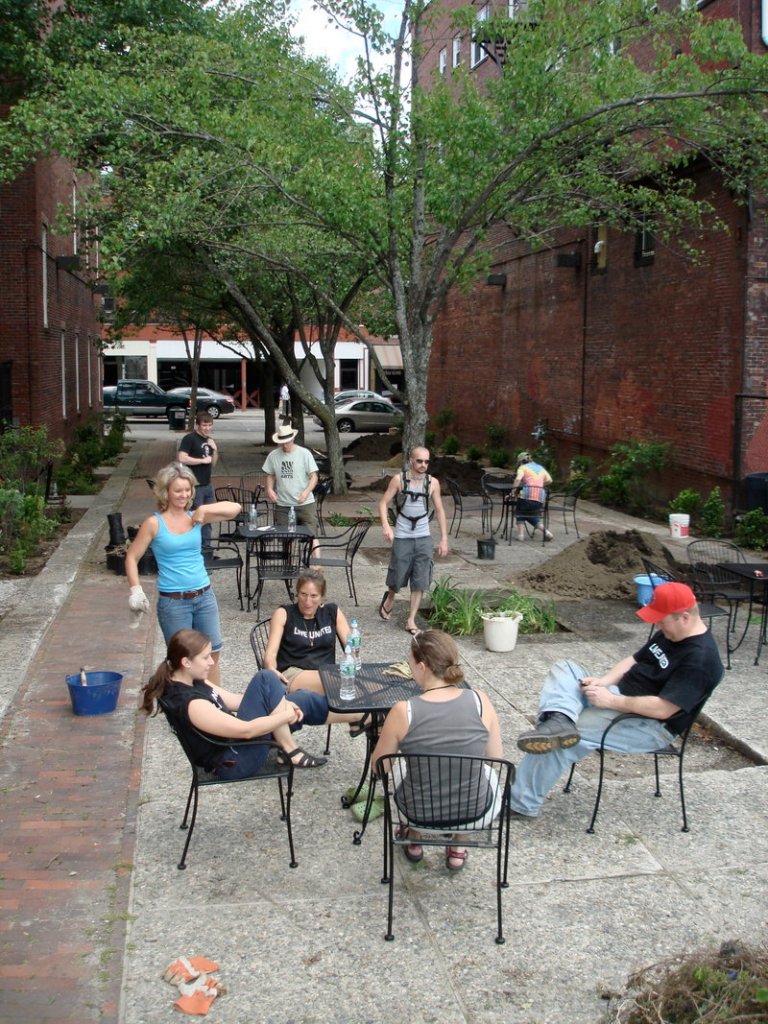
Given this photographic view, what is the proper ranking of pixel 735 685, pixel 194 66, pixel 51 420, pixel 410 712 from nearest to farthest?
1. pixel 410 712
2. pixel 735 685
3. pixel 194 66
4. pixel 51 420

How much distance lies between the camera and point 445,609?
9906 millimetres

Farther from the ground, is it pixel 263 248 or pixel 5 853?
pixel 263 248

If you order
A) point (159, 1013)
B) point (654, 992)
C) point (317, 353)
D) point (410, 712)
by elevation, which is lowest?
point (159, 1013)

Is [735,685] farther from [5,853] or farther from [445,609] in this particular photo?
[5,853]

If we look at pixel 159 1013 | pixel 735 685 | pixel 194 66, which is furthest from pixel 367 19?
pixel 159 1013

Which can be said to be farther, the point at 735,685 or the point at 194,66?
the point at 194,66

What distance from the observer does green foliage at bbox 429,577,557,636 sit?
9531mm

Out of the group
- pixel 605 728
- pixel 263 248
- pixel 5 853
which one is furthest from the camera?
pixel 263 248

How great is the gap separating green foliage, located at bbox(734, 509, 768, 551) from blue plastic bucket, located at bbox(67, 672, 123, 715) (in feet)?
32.1

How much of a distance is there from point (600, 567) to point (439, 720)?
23.6 ft

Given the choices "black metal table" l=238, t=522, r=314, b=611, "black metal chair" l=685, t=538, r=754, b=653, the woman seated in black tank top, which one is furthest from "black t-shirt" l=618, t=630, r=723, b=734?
"black metal table" l=238, t=522, r=314, b=611

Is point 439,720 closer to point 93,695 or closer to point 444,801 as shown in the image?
point 444,801

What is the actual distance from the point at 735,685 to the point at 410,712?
13.7ft

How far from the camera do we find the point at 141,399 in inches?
1834
